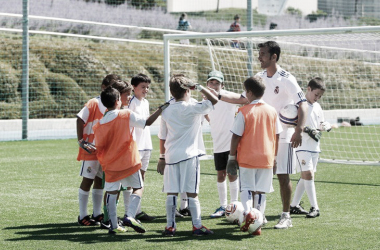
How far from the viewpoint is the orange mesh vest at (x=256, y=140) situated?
604 cm

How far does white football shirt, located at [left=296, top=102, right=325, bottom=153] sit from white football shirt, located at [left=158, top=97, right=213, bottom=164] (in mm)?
1792

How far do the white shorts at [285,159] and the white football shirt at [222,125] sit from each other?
92cm

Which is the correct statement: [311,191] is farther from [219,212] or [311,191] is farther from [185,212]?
[185,212]

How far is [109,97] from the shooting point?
617 centimetres

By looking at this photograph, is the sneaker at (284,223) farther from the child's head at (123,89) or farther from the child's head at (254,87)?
the child's head at (123,89)

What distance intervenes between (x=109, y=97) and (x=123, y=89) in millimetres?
411

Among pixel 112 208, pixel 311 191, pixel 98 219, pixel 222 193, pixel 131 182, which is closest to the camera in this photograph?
pixel 112 208

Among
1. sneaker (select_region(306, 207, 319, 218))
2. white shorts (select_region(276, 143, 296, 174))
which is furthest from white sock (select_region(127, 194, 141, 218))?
sneaker (select_region(306, 207, 319, 218))

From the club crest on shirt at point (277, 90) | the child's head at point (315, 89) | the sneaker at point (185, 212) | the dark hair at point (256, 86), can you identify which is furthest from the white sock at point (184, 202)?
the child's head at point (315, 89)

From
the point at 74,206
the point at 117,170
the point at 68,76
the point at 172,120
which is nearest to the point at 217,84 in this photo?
the point at 172,120

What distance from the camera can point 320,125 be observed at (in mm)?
7660

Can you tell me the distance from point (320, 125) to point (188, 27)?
18.1m

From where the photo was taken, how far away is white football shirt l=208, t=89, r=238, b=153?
744cm

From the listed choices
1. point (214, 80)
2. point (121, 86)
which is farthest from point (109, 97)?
point (214, 80)
